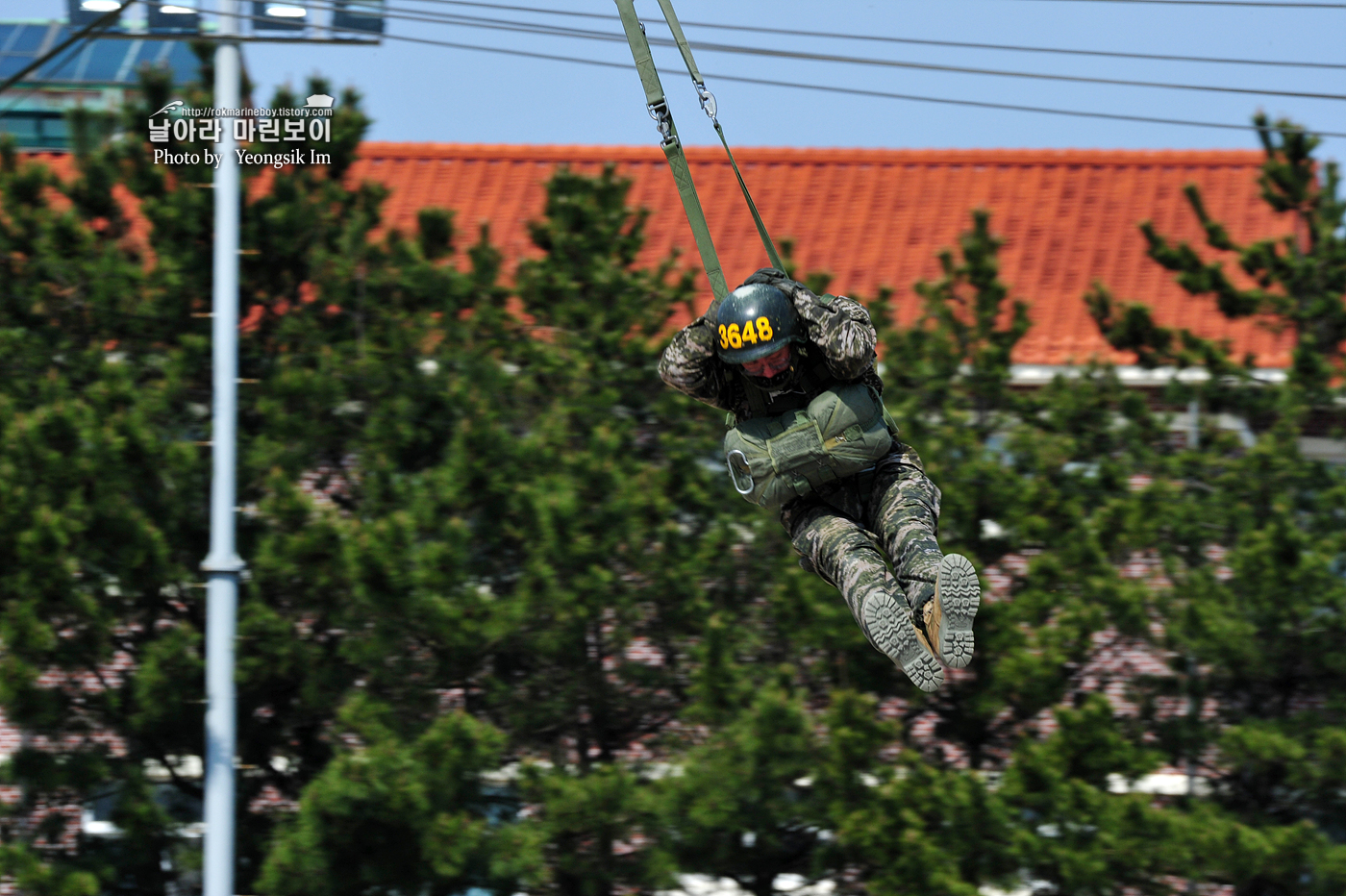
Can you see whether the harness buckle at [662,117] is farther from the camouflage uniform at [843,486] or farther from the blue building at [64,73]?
the blue building at [64,73]

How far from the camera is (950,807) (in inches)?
392

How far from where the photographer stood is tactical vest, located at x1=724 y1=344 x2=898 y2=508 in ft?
18.5

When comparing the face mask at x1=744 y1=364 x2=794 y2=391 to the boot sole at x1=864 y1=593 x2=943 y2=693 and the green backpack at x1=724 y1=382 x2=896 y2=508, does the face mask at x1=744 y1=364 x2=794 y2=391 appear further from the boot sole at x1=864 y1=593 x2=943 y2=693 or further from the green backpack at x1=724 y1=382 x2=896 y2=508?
the boot sole at x1=864 y1=593 x2=943 y2=693

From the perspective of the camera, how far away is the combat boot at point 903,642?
17.5 feet

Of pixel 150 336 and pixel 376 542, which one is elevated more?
pixel 150 336

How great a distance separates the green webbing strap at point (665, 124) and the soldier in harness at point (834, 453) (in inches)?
5.2

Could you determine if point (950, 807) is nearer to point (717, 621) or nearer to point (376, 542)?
point (717, 621)

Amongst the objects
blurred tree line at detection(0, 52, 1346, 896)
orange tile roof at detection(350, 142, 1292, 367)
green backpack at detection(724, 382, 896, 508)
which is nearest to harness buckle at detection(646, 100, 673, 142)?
green backpack at detection(724, 382, 896, 508)

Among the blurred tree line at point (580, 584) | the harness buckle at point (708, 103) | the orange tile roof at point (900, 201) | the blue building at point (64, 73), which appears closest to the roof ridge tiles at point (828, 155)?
the orange tile roof at point (900, 201)

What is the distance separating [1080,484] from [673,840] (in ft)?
12.2

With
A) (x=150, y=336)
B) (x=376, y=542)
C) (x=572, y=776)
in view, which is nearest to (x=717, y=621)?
(x=572, y=776)

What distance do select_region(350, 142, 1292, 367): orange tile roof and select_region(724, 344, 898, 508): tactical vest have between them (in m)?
10.4

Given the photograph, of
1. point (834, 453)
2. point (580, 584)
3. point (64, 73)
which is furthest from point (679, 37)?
point (64, 73)

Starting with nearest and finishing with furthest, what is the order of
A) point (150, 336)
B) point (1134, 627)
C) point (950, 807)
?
1. point (950, 807)
2. point (1134, 627)
3. point (150, 336)
